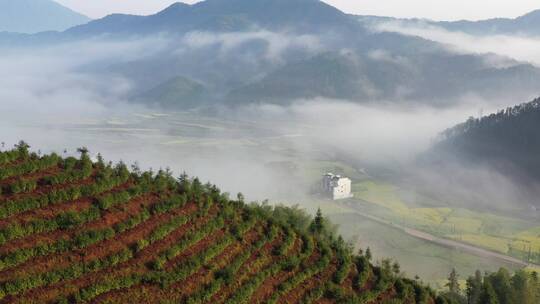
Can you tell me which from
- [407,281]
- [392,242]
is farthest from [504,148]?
[407,281]

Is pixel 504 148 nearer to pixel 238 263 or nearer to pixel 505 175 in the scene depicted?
pixel 505 175

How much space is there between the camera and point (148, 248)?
26.3 m

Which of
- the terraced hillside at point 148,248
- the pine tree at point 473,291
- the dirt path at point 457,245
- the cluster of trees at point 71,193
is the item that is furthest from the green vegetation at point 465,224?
the cluster of trees at point 71,193

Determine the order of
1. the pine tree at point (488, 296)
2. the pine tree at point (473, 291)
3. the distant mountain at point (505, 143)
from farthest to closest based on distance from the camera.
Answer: the distant mountain at point (505, 143)
the pine tree at point (473, 291)
the pine tree at point (488, 296)

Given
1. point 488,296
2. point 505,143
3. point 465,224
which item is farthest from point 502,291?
point 505,143

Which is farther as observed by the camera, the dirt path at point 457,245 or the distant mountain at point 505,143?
the distant mountain at point 505,143

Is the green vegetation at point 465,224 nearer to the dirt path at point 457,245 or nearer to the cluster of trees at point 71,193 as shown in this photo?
the dirt path at point 457,245

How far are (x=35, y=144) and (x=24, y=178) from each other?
140 m

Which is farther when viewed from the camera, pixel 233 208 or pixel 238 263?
pixel 233 208

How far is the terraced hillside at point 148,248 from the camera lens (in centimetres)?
2305

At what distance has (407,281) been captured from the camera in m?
34.6

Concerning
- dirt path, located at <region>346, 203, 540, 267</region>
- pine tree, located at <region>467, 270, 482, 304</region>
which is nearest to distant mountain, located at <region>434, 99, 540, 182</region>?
dirt path, located at <region>346, 203, 540, 267</region>

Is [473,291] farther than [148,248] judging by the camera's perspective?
Yes

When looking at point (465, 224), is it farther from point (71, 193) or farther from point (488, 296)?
point (71, 193)
